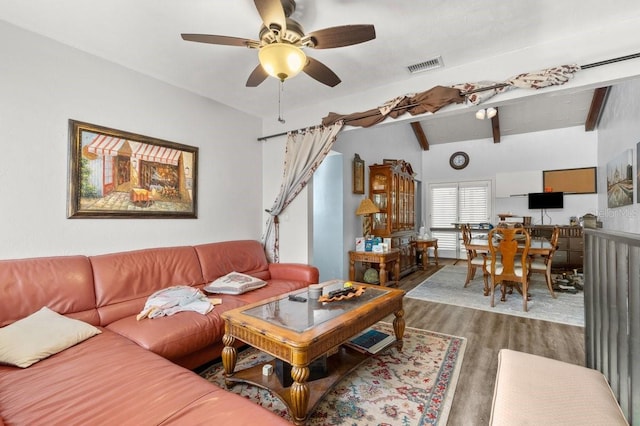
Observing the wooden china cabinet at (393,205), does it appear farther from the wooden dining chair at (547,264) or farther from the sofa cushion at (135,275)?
the sofa cushion at (135,275)

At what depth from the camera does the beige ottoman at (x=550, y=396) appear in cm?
100

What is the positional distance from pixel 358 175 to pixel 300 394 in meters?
3.64

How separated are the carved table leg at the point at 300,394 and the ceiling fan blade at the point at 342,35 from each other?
1.86 metres

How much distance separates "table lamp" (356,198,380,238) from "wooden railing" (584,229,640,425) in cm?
285

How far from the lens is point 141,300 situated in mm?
2303

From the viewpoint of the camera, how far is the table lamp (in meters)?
4.40

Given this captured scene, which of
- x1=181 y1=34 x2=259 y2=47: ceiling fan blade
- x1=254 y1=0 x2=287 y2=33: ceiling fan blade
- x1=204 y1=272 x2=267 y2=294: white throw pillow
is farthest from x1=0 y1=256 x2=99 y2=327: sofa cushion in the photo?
x1=254 y1=0 x2=287 y2=33: ceiling fan blade

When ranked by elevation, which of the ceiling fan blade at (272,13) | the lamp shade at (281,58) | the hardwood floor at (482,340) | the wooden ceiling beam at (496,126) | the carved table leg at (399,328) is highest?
the wooden ceiling beam at (496,126)

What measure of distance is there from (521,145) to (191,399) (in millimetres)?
7873

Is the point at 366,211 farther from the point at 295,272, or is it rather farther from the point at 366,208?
the point at 295,272

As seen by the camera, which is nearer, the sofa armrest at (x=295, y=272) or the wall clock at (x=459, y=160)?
the sofa armrest at (x=295, y=272)

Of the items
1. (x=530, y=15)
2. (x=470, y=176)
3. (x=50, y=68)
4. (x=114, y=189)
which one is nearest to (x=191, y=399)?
(x=114, y=189)

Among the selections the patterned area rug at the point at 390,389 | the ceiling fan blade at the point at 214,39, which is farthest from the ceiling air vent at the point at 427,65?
the patterned area rug at the point at 390,389

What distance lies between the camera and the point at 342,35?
1730 mm
